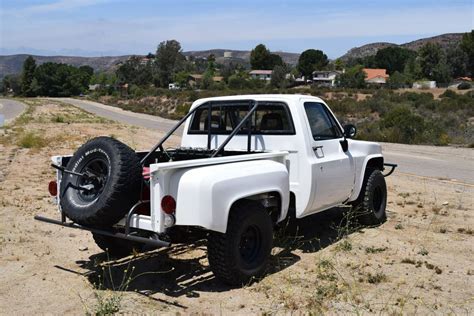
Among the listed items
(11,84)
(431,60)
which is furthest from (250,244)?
(11,84)

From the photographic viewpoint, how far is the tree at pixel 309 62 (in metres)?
147

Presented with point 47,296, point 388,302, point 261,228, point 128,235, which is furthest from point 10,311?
point 388,302

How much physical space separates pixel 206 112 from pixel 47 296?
344 cm

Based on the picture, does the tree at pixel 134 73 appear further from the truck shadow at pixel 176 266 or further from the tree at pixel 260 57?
the truck shadow at pixel 176 266

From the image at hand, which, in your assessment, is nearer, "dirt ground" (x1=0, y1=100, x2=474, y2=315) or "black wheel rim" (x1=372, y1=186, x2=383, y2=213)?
"dirt ground" (x1=0, y1=100, x2=474, y2=315)

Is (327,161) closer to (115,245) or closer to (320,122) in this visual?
(320,122)

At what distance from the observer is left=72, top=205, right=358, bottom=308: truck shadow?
19.0ft

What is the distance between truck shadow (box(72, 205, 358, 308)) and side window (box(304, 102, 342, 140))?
4.27ft

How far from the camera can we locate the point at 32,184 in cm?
1188

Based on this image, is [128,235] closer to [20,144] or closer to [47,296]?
[47,296]

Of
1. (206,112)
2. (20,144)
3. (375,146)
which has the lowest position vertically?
(20,144)

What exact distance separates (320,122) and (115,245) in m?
2.99

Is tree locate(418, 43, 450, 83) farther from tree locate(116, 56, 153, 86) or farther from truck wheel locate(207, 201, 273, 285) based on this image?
truck wheel locate(207, 201, 273, 285)

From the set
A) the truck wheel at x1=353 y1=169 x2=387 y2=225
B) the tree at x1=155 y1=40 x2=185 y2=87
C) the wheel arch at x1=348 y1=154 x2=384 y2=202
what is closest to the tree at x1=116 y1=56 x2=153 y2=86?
the tree at x1=155 y1=40 x2=185 y2=87
